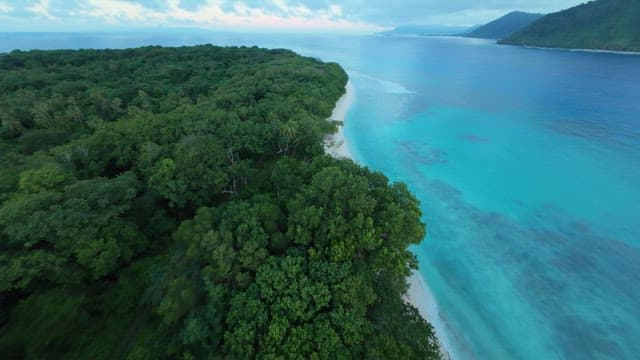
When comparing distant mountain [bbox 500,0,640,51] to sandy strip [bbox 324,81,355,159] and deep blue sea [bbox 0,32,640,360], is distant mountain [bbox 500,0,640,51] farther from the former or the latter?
sandy strip [bbox 324,81,355,159]

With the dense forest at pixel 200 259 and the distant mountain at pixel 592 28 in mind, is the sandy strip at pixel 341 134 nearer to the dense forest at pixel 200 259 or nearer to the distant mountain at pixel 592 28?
the dense forest at pixel 200 259

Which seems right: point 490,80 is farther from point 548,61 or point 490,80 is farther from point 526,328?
point 526,328

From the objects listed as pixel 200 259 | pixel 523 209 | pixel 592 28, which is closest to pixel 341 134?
pixel 523 209

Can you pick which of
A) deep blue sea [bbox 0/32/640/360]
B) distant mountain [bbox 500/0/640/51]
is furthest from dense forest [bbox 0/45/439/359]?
distant mountain [bbox 500/0/640/51]

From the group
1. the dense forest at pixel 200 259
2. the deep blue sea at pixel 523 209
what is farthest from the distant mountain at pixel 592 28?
the dense forest at pixel 200 259

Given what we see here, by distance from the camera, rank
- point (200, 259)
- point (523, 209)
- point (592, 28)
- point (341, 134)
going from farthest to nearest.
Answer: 1. point (592, 28)
2. point (341, 134)
3. point (523, 209)
4. point (200, 259)

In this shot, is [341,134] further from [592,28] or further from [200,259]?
[592,28]
